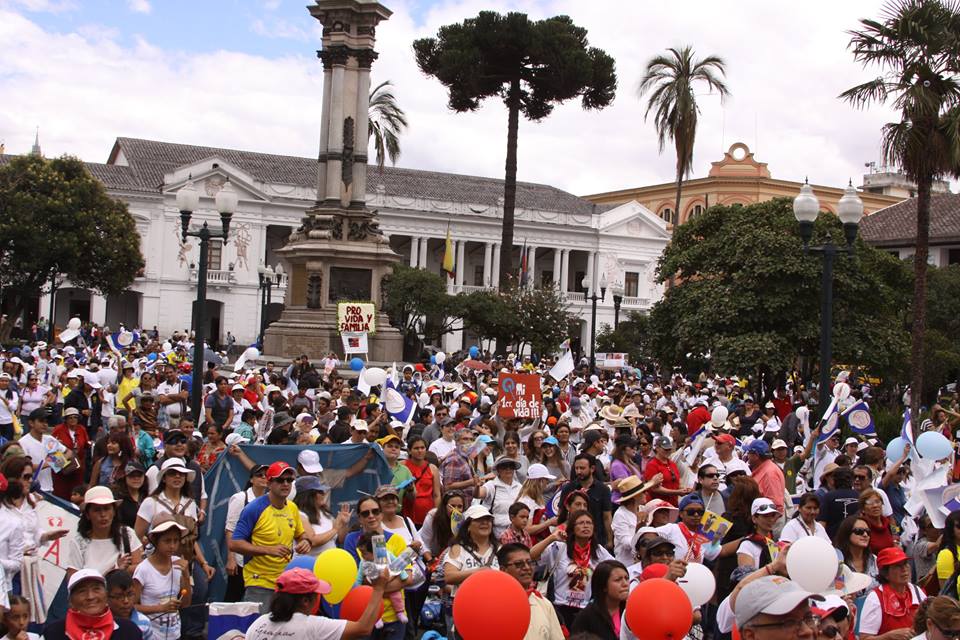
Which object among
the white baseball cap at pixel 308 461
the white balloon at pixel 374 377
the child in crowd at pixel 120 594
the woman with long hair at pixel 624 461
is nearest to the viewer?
the child in crowd at pixel 120 594

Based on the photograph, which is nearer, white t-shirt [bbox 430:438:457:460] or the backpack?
the backpack

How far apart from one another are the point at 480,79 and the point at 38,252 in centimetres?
1991

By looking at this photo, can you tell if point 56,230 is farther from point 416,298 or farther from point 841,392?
point 841,392

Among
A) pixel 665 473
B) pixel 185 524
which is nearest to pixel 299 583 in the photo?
pixel 185 524

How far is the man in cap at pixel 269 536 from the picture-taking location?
302 inches

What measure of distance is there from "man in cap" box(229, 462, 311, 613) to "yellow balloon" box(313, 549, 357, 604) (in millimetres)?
1860

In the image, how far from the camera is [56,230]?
49.2 m

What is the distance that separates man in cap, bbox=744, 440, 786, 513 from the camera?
10.1m

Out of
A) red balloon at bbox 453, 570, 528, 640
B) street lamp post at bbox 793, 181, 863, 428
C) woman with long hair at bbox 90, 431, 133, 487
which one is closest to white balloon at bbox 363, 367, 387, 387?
street lamp post at bbox 793, 181, 863, 428

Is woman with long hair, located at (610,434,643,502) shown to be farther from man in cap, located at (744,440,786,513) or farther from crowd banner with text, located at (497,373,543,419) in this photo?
crowd banner with text, located at (497,373,543,419)

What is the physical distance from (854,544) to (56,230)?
46.1m

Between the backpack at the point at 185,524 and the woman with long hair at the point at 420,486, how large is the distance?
213 centimetres

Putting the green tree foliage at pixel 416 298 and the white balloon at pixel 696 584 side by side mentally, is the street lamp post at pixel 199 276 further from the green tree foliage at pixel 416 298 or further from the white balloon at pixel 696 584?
the green tree foliage at pixel 416 298

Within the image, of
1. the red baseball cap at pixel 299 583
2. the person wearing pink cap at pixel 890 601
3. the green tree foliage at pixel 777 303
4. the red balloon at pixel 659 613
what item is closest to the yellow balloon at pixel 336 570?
the red baseball cap at pixel 299 583
